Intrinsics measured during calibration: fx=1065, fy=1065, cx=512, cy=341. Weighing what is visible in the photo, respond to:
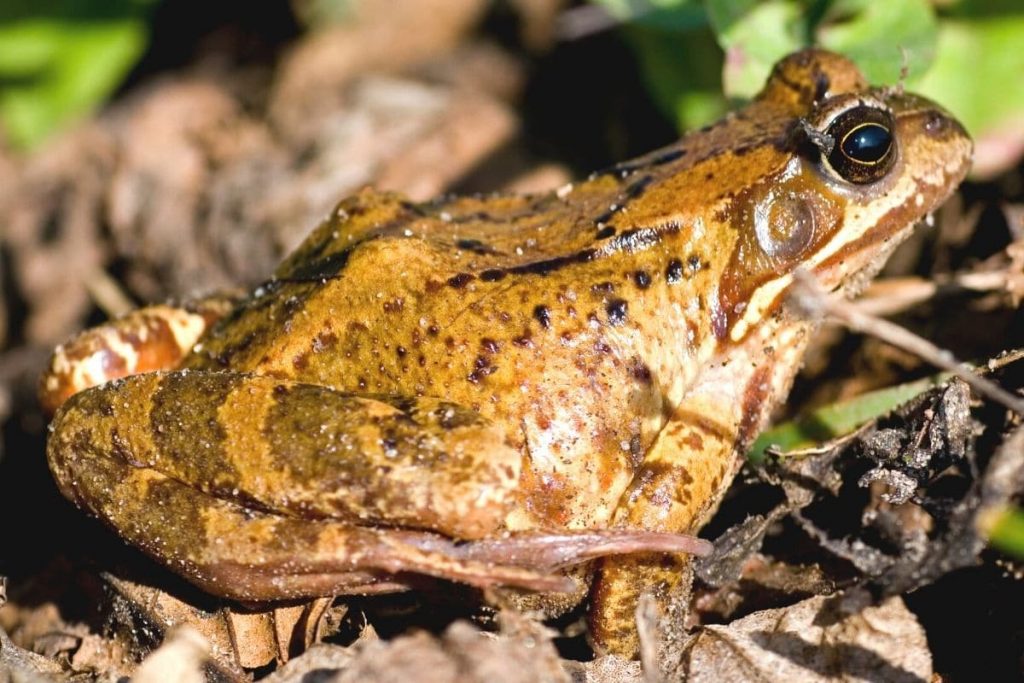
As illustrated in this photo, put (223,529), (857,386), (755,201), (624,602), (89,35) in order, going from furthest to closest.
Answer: (89,35) < (857,386) < (755,201) < (624,602) < (223,529)

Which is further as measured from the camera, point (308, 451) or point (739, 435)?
point (739, 435)

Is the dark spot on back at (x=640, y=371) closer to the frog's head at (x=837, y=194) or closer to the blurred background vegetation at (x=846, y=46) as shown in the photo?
the frog's head at (x=837, y=194)

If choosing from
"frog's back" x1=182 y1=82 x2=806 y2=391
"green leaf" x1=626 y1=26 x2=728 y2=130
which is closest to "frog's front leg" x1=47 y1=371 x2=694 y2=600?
"frog's back" x1=182 y1=82 x2=806 y2=391

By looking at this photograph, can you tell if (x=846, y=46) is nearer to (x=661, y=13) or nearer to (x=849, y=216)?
(x=661, y=13)

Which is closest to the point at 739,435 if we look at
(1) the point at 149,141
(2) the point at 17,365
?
(2) the point at 17,365

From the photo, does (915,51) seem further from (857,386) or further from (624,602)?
(624,602)

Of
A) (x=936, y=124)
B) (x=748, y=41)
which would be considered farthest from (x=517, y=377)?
(x=748, y=41)

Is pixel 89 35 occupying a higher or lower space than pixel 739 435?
higher
